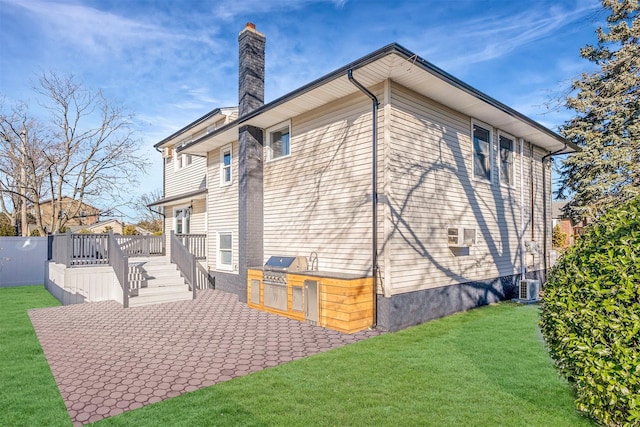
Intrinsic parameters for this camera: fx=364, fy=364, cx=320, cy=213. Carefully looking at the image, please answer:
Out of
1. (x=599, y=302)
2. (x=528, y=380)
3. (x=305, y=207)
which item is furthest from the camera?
(x=305, y=207)

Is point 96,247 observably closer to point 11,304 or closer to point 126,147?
point 11,304

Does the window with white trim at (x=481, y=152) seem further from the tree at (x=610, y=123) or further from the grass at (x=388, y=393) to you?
the tree at (x=610, y=123)

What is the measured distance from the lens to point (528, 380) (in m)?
4.26

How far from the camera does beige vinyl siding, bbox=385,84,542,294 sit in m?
7.01

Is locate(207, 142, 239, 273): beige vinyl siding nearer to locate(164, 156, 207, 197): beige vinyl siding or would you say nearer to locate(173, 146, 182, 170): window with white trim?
locate(164, 156, 207, 197): beige vinyl siding

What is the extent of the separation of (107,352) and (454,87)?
768 cm

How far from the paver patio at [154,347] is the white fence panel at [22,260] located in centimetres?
761

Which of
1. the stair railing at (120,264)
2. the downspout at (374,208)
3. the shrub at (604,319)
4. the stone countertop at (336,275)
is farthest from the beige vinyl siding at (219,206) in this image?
the shrub at (604,319)

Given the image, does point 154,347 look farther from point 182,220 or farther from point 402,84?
point 182,220

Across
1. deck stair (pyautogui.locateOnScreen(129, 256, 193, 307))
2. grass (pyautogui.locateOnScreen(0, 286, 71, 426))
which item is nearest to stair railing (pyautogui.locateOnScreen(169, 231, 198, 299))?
deck stair (pyautogui.locateOnScreen(129, 256, 193, 307))

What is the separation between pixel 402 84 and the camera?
7152 mm

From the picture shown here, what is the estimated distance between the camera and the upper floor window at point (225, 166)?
462 inches

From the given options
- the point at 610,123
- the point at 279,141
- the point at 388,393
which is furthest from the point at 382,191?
the point at 610,123

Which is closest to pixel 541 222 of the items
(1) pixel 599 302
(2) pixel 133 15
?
(1) pixel 599 302
